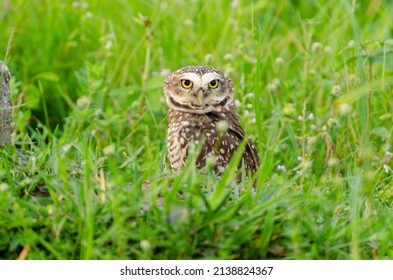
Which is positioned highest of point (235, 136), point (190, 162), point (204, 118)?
point (204, 118)

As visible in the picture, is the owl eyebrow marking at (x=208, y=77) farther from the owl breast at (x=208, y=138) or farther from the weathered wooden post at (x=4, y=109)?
the weathered wooden post at (x=4, y=109)

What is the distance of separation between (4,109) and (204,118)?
118 centimetres

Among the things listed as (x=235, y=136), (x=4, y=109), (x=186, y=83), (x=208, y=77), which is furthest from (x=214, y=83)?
(x=4, y=109)

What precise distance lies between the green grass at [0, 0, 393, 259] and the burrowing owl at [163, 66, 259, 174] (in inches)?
5.6

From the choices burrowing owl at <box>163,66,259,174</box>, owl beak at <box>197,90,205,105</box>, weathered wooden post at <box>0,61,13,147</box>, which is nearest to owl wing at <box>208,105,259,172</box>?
burrowing owl at <box>163,66,259,174</box>

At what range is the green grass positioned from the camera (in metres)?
3.94

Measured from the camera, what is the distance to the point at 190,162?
161 inches

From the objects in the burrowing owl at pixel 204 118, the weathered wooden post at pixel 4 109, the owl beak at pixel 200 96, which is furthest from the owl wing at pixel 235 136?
the weathered wooden post at pixel 4 109

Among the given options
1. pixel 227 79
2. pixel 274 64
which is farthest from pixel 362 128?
pixel 274 64

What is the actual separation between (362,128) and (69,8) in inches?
117

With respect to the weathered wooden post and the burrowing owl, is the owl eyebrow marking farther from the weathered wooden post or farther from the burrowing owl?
the weathered wooden post

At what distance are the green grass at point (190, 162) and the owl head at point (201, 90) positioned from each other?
20 cm

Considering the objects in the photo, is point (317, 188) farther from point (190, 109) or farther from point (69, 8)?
point (69, 8)

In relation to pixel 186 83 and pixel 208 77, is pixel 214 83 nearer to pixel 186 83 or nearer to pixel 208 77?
pixel 208 77
